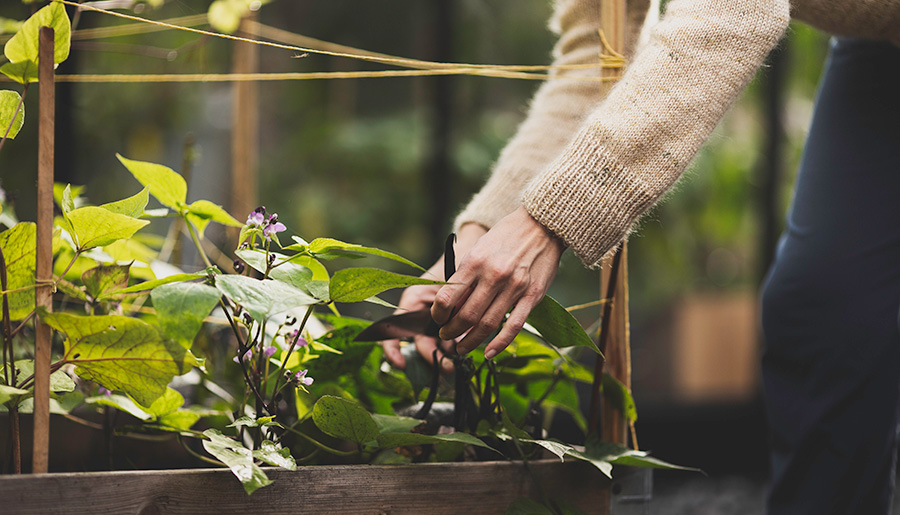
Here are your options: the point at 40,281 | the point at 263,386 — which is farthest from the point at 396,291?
the point at 40,281

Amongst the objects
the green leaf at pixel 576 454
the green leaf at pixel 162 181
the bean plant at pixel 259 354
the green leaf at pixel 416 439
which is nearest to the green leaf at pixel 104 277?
the bean plant at pixel 259 354

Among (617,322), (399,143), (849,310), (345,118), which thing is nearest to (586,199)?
(617,322)

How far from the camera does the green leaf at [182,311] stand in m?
0.46

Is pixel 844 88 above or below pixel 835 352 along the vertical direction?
above

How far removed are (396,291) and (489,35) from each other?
141 cm

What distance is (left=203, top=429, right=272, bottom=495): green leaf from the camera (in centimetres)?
47

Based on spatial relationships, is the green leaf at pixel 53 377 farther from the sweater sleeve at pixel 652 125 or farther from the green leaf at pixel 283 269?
the sweater sleeve at pixel 652 125

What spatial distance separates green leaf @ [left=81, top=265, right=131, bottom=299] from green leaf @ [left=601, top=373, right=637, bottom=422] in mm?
468

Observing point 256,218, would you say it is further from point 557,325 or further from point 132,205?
point 557,325

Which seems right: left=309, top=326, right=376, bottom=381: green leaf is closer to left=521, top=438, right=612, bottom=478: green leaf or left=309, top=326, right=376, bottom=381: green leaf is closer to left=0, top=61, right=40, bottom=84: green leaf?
left=521, top=438, right=612, bottom=478: green leaf

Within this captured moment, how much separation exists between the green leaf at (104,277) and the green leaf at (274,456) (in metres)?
0.19

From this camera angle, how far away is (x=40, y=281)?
1.60ft

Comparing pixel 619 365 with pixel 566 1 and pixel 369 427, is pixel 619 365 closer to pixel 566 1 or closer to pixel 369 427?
pixel 369 427

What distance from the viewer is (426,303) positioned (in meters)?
0.77
